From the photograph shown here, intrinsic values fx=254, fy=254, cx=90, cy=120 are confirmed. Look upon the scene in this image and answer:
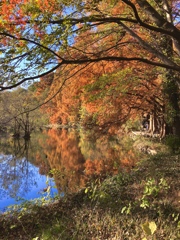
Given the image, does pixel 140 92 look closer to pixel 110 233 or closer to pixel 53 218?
pixel 53 218

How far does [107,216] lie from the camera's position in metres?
4.02

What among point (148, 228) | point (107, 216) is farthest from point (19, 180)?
point (148, 228)

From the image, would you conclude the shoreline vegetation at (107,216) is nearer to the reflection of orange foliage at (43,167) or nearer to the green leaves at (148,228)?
the green leaves at (148,228)

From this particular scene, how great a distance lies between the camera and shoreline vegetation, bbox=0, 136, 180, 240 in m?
3.55

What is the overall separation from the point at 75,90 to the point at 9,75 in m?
8.57

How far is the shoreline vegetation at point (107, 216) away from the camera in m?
Answer: 3.55

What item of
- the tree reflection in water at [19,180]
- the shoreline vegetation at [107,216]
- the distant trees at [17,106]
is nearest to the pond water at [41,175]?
the tree reflection in water at [19,180]

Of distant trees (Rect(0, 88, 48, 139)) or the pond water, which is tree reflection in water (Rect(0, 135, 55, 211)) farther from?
distant trees (Rect(0, 88, 48, 139))

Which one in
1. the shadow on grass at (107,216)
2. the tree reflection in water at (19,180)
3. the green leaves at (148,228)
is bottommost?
the tree reflection in water at (19,180)

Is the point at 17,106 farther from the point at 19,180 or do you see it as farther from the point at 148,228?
the point at 148,228

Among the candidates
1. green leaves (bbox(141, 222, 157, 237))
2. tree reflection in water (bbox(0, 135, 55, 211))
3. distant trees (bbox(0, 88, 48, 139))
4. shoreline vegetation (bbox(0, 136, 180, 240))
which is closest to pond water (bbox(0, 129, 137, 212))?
tree reflection in water (bbox(0, 135, 55, 211))

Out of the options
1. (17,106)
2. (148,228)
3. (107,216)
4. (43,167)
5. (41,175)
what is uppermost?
(17,106)

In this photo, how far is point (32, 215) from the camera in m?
5.14

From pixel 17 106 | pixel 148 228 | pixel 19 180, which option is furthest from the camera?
pixel 17 106
